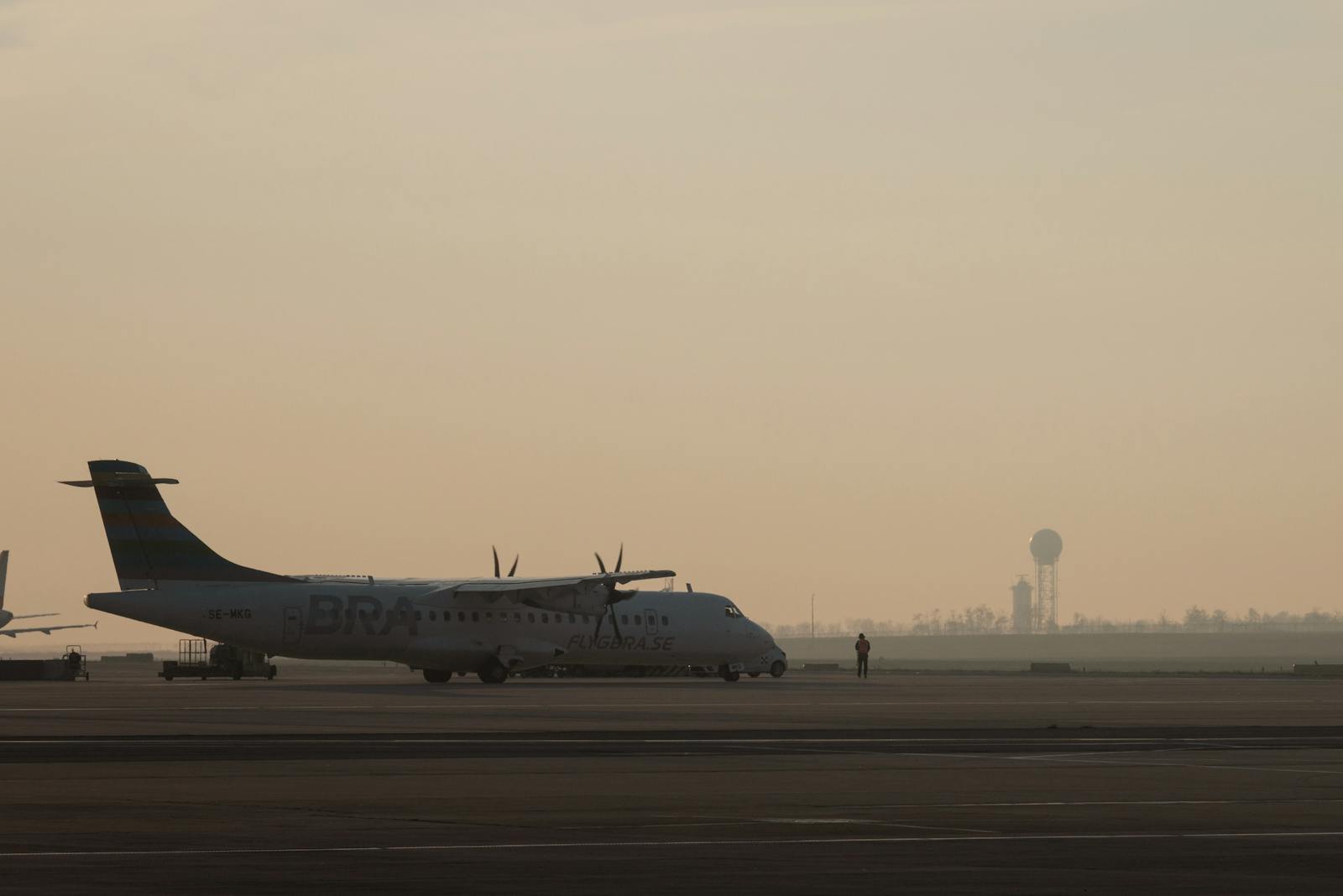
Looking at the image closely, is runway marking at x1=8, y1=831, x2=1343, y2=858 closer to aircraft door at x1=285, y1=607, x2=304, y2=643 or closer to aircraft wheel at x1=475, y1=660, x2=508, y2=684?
aircraft door at x1=285, y1=607, x2=304, y2=643

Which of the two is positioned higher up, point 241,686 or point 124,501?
point 124,501

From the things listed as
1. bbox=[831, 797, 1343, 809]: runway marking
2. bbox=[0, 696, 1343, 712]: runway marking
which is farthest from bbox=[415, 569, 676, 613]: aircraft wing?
bbox=[831, 797, 1343, 809]: runway marking

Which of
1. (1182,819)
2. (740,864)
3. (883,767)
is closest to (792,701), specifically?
(883,767)

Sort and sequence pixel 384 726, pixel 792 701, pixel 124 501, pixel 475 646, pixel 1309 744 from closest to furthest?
pixel 1309 744 → pixel 384 726 → pixel 792 701 → pixel 124 501 → pixel 475 646

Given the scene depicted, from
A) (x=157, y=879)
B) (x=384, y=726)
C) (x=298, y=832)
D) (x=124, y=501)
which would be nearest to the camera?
(x=157, y=879)

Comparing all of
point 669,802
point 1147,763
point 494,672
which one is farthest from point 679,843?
point 494,672

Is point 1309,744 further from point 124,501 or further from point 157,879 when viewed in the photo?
point 124,501

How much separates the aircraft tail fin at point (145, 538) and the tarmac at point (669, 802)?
1974 centimetres

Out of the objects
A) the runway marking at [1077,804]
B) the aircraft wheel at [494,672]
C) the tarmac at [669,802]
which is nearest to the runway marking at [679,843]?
the tarmac at [669,802]

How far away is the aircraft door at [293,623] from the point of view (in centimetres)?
6147

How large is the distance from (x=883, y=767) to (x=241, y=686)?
41.7 m

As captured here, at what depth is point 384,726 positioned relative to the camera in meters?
34.7

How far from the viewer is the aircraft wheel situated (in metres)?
67.2

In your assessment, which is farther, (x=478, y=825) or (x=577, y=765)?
(x=577, y=765)
